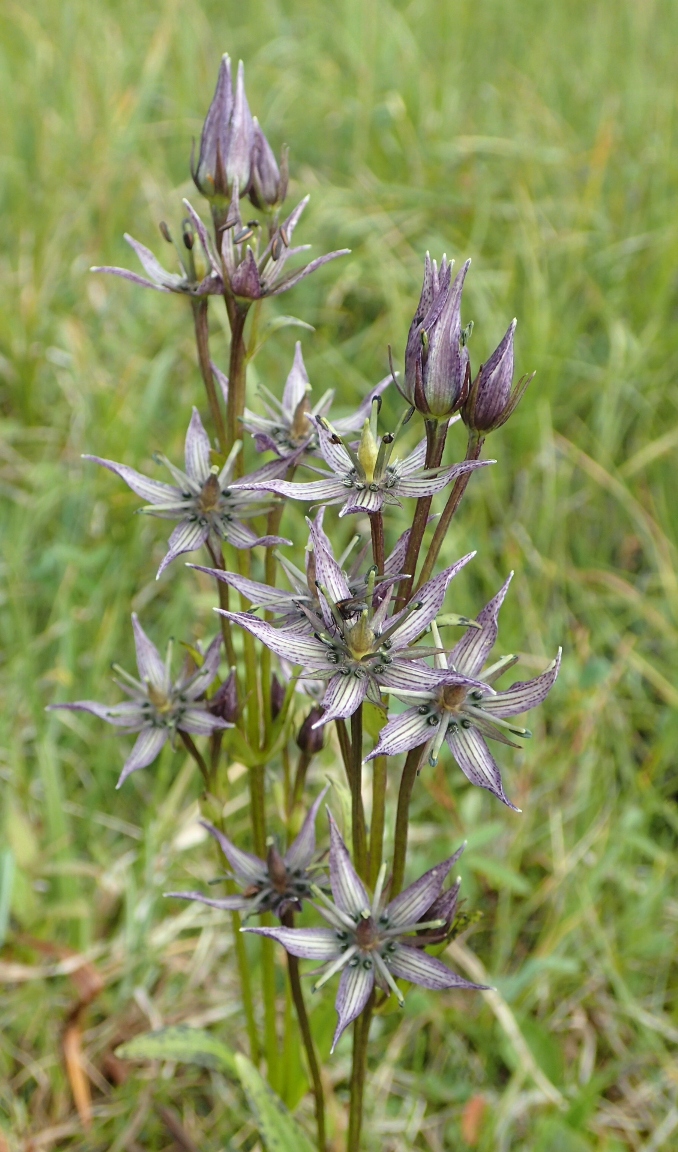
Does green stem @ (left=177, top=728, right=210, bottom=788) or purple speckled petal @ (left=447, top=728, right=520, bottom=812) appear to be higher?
purple speckled petal @ (left=447, top=728, right=520, bottom=812)

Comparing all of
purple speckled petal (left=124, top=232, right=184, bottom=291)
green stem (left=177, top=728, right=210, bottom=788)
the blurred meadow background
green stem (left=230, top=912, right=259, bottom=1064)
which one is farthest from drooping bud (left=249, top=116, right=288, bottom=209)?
the blurred meadow background

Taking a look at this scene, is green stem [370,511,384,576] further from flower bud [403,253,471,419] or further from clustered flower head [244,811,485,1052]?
clustered flower head [244,811,485,1052]

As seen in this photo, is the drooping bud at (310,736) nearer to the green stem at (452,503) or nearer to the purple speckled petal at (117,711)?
the purple speckled petal at (117,711)

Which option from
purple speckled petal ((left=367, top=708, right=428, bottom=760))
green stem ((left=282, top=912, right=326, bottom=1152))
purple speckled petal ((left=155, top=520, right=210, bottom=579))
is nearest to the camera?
purple speckled petal ((left=367, top=708, right=428, bottom=760))

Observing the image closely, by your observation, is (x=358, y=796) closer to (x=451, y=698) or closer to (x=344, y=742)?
(x=344, y=742)

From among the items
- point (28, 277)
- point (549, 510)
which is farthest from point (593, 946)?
point (28, 277)

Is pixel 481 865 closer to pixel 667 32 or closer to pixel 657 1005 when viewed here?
pixel 657 1005

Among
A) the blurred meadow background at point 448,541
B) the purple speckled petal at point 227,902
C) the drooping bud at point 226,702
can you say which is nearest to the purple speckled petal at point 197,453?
the drooping bud at point 226,702

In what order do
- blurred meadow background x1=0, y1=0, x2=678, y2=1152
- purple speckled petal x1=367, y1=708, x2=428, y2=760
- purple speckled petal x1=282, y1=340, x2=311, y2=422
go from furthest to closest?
1. blurred meadow background x1=0, y1=0, x2=678, y2=1152
2. purple speckled petal x1=282, y1=340, x2=311, y2=422
3. purple speckled petal x1=367, y1=708, x2=428, y2=760

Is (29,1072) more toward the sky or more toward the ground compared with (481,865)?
more toward the ground
